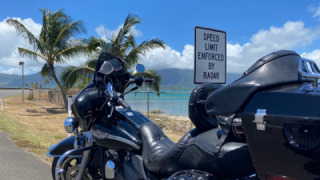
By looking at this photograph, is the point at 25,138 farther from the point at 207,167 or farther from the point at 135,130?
the point at 207,167

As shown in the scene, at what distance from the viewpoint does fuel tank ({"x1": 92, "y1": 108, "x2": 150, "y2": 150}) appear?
98.9 inches

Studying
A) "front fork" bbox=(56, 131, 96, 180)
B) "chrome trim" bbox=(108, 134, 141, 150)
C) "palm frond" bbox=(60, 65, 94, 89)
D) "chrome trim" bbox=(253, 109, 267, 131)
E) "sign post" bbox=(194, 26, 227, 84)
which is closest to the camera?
"chrome trim" bbox=(253, 109, 267, 131)

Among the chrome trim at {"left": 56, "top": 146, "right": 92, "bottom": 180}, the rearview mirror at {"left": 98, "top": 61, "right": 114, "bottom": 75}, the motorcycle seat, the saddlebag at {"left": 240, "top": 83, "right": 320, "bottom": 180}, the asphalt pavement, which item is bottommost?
the asphalt pavement

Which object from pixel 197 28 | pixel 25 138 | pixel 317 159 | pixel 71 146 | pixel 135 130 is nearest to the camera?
pixel 317 159

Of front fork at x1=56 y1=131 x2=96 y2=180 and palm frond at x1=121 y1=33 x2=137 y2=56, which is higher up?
palm frond at x1=121 y1=33 x2=137 y2=56

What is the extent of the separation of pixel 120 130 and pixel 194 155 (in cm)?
96

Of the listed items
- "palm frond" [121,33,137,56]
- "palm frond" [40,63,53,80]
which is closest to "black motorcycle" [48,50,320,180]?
"palm frond" [121,33,137,56]

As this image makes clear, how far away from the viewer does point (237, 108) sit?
1517 mm

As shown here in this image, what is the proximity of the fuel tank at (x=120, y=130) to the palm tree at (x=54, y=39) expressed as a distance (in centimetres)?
1367

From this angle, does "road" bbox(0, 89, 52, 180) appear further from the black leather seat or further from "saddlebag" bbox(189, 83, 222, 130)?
"saddlebag" bbox(189, 83, 222, 130)

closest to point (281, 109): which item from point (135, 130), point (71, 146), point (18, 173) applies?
point (135, 130)

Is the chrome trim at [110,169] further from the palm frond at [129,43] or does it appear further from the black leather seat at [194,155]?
the palm frond at [129,43]

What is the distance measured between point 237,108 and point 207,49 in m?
2.77

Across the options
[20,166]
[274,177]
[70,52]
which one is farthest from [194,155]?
[70,52]
